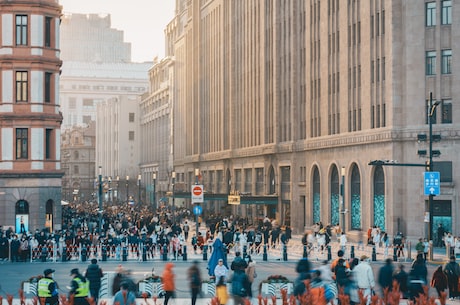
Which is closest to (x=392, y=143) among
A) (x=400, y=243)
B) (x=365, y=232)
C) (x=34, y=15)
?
(x=365, y=232)

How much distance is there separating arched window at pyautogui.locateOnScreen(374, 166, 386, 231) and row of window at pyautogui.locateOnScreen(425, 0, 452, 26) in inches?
414

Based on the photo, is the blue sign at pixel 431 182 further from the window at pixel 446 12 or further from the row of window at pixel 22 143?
the row of window at pixel 22 143

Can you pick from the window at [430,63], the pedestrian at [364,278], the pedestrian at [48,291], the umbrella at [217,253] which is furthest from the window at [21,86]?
the pedestrian at [364,278]

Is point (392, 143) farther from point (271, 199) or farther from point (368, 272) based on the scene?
point (368, 272)

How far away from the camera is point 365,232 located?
64.1 meters

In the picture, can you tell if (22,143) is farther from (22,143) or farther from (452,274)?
(452,274)

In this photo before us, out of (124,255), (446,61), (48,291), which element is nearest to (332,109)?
(446,61)

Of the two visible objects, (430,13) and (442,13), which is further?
(430,13)

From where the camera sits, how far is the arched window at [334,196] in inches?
2744

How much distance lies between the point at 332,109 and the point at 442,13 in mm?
14503

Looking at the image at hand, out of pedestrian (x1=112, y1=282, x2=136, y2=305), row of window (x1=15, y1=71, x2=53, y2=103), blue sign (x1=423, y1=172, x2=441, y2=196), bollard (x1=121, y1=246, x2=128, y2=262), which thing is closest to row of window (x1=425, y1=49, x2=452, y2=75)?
blue sign (x1=423, y1=172, x2=441, y2=196)

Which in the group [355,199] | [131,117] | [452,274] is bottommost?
[452,274]

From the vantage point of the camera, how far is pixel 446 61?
6003cm

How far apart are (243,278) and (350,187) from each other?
143 ft
